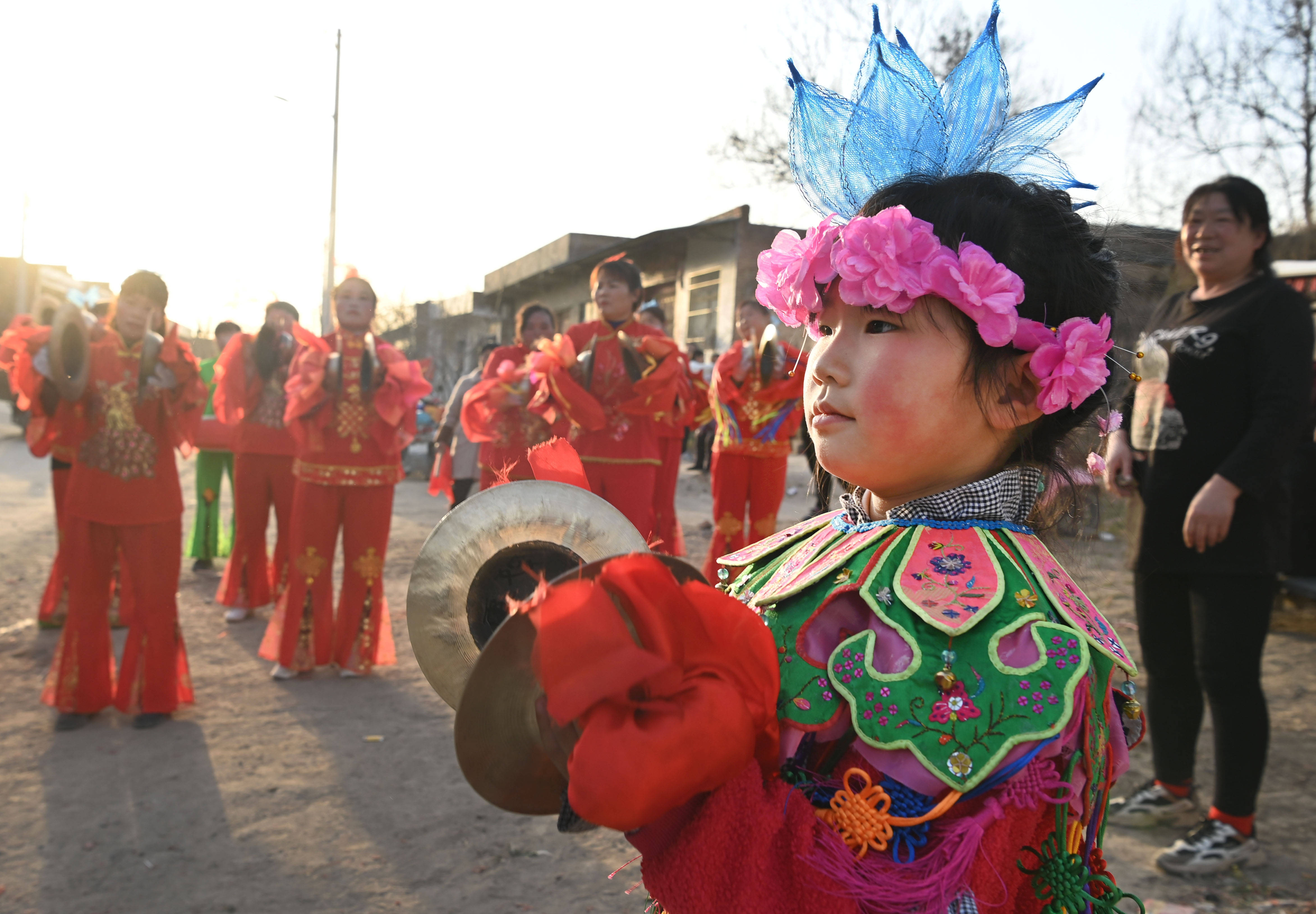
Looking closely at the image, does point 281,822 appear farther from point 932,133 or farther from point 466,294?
point 466,294

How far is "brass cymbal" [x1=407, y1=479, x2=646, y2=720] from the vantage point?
117 centimetres

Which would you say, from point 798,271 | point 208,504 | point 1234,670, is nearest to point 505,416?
point 208,504

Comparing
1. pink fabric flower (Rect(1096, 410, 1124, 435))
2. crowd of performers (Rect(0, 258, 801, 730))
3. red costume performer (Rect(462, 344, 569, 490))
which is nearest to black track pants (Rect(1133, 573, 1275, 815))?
pink fabric flower (Rect(1096, 410, 1124, 435))

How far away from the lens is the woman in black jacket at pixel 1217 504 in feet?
9.84

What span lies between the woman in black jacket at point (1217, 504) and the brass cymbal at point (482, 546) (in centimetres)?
238

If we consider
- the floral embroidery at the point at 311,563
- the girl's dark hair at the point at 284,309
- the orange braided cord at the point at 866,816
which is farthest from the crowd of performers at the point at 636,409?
the orange braided cord at the point at 866,816

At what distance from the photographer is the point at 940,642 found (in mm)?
1071

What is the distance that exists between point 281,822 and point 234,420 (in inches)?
142

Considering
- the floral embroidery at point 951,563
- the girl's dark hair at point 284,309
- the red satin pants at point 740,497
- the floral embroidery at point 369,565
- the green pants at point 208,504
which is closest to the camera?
the floral embroidery at point 951,563

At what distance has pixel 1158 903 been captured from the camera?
285 cm

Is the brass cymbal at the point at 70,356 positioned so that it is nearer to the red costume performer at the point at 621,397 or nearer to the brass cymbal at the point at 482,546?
the red costume performer at the point at 621,397

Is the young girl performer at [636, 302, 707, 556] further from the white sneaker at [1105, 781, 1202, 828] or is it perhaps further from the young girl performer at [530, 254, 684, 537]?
the white sneaker at [1105, 781, 1202, 828]

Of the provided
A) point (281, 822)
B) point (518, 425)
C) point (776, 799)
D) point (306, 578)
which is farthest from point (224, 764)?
point (776, 799)

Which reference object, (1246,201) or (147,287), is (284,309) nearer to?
(147,287)
